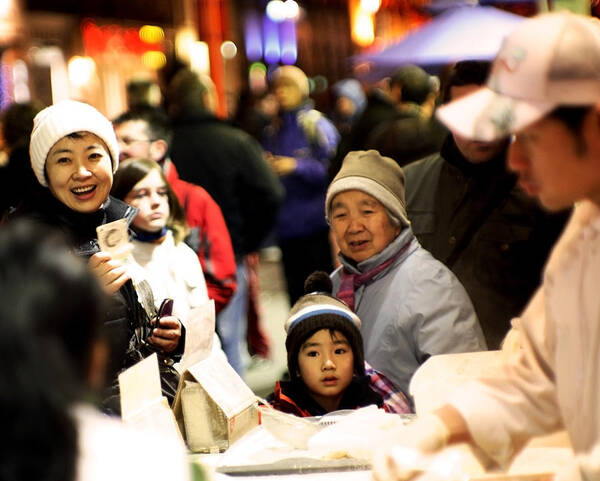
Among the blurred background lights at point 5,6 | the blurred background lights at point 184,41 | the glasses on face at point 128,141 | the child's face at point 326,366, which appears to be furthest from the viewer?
the blurred background lights at point 184,41

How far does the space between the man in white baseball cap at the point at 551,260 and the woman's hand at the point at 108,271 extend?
1.24 meters

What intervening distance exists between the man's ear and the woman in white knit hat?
1.55 m

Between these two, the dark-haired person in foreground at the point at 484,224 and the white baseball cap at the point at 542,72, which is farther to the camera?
the dark-haired person in foreground at the point at 484,224

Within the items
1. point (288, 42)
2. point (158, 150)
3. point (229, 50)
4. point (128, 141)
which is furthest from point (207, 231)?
point (288, 42)

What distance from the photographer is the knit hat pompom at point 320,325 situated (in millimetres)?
3131

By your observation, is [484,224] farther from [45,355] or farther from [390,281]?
[45,355]

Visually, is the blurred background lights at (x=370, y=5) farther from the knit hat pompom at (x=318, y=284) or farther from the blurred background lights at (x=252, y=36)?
the knit hat pompom at (x=318, y=284)

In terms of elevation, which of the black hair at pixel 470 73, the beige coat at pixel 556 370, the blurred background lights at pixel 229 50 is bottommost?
the beige coat at pixel 556 370

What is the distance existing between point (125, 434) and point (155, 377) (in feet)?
3.83

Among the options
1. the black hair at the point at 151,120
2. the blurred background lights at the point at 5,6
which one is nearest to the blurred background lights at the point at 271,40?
the blurred background lights at the point at 5,6

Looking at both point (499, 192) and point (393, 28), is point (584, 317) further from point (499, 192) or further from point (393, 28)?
point (393, 28)

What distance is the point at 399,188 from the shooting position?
3.58 meters

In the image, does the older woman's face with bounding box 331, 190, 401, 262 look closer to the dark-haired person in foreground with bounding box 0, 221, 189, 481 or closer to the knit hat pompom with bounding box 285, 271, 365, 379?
the knit hat pompom with bounding box 285, 271, 365, 379

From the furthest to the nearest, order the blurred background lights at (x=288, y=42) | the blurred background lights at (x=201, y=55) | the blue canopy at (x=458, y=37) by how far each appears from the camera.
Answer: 1. the blurred background lights at (x=288, y=42)
2. the blurred background lights at (x=201, y=55)
3. the blue canopy at (x=458, y=37)
